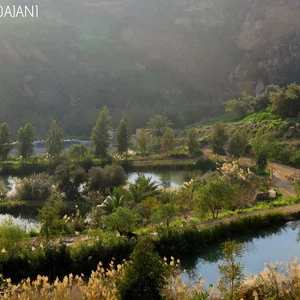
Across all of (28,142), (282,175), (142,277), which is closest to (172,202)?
(142,277)

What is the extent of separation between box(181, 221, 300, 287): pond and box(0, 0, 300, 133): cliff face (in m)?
47.5

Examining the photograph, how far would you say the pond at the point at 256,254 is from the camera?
13.7 meters

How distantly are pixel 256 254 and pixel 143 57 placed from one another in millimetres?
79247

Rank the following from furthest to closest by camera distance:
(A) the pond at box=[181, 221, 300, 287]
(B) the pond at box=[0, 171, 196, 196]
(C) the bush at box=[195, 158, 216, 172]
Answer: (C) the bush at box=[195, 158, 216, 172] < (B) the pond at box=[0, 171, 196, 196] < (A) the pond at box=[181, 221, 300, 287]

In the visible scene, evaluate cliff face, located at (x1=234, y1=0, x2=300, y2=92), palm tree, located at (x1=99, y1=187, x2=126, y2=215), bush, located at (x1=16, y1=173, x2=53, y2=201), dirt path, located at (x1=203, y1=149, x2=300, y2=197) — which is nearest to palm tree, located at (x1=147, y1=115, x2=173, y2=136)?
dirt path, located at (x1=203, y1=149, x2=300, y2=197)

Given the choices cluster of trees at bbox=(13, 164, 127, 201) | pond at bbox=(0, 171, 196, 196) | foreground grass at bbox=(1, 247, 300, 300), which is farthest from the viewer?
pond at bbox=(0, 171, 196, 196)

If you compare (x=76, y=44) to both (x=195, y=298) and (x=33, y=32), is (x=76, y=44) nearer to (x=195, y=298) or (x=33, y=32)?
(x=33, y=32)

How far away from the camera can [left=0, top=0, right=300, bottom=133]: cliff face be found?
71812 millimetres

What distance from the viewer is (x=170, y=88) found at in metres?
82.1

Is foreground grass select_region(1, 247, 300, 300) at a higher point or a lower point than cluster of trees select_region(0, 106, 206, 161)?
lower

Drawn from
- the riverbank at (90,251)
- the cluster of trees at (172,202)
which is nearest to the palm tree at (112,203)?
the cluster of trees at (172,202)

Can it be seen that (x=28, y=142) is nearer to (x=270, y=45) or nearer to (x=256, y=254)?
(x=256, y=254)

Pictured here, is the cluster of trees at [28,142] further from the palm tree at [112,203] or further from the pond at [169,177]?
the palm tree at [112,203]

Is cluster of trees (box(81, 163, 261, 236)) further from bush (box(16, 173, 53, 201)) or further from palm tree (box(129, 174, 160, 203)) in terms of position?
bush (box(16, 173, 53, 201))
